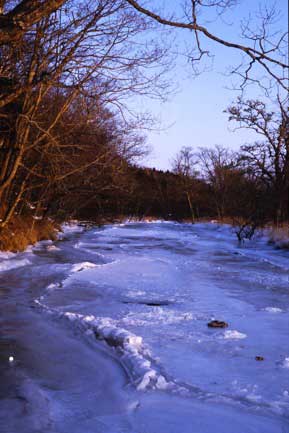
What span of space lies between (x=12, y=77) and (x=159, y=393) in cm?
865

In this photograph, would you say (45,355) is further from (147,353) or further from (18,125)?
(18,125)

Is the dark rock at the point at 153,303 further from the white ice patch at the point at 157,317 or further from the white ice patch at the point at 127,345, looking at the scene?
the white ice patch at the point at 127,345

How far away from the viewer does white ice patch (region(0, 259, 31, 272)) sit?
1080 centimetres

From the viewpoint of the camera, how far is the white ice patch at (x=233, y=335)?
5.45 m

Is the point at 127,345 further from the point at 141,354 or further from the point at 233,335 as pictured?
the point at 233,335

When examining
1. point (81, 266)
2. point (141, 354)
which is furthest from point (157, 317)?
point (81, 266)

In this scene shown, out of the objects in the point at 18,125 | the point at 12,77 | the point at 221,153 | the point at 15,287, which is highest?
the point at 221,153

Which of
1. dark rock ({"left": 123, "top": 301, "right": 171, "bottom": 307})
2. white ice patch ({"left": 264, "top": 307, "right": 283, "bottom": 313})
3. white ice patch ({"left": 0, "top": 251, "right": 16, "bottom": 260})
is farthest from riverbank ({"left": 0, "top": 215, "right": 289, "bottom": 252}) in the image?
white ice patch ({"left": 264, "top": 307, "right": 283, "bottom": 313})

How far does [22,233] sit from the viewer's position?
1547 cm

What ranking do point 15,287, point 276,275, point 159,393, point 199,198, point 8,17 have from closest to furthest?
point 159,393
point 8,17
point 15,287
point 276,275
point 199,198

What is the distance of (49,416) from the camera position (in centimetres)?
334

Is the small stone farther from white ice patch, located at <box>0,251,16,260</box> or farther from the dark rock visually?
white ice patch, located at <box>0,251,16,260</box>

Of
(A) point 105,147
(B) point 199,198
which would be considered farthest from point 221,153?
(A) point 105,147

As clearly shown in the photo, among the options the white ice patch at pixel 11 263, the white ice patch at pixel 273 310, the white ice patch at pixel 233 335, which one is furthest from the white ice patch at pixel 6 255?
the white ice patch at pixel 233 335
